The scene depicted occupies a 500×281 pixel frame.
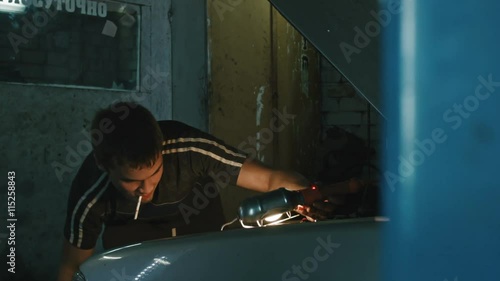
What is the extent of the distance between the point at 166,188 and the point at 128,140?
494 mm

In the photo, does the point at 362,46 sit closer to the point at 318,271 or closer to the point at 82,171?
the point at 318,271

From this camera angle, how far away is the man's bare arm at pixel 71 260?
8.33ft

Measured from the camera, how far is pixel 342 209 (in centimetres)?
204

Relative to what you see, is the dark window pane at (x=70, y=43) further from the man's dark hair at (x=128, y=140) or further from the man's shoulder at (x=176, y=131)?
the man's dark hair at (x=128, y=140)

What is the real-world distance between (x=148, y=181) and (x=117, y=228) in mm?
462

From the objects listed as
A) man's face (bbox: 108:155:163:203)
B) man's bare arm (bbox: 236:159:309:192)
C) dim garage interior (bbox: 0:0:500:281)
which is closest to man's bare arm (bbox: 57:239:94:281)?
man's face (bbox: 108:155:163:203)

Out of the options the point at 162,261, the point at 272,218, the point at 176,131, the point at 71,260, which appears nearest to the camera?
the point at 162,261

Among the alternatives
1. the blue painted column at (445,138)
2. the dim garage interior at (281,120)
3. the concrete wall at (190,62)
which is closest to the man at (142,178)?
the dim garage interior at (281,120)

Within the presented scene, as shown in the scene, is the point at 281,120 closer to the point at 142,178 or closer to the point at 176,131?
the point at 176,131

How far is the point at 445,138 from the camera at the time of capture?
2.65 ft

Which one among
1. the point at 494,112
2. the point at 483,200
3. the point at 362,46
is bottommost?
the point at 483,200

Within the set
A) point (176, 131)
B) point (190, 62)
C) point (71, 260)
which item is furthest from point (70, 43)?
point (71, 260)

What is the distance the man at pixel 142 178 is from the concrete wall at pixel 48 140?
1.68 meters

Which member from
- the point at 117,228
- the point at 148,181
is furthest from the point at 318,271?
the point at 117,228
